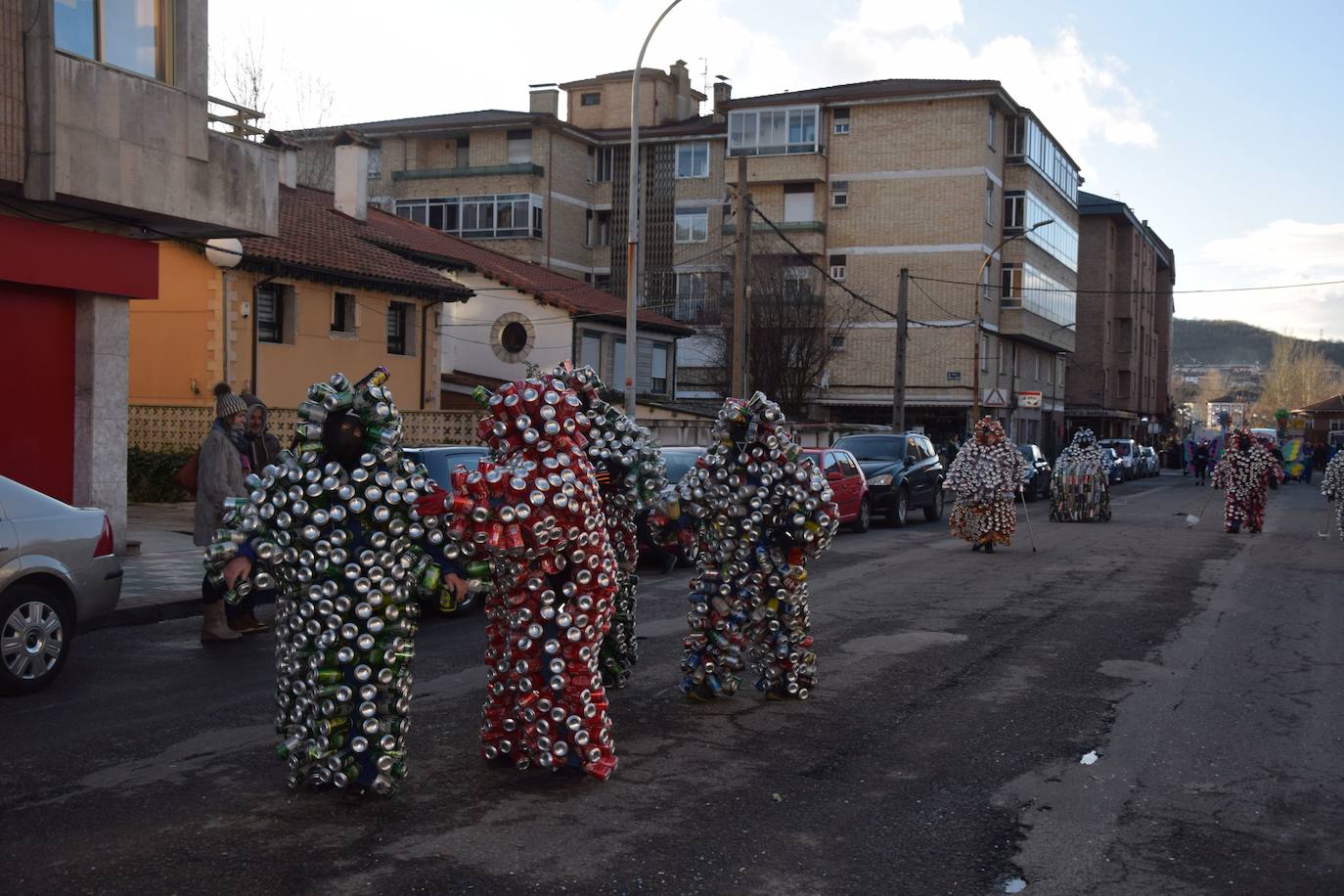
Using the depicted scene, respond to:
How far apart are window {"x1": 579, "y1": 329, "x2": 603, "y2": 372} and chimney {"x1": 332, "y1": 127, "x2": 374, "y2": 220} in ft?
27.1

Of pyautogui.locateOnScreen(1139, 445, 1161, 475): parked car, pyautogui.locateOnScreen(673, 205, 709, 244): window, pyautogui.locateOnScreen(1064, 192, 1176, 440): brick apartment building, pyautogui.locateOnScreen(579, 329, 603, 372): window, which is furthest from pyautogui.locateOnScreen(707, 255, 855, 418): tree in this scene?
pyautogui.locateOnScreen(1064, 192, 1176, 440): brick apartment building

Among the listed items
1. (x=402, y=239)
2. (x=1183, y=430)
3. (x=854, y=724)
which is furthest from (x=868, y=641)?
(x=1183, y=430)

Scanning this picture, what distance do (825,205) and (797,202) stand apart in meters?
1.09

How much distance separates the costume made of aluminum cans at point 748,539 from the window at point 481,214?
44.1 metres

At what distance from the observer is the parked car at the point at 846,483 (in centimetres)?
2030

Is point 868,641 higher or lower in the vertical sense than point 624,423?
lower

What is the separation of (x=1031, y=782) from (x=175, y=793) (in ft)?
13.2

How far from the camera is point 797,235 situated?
4844cm

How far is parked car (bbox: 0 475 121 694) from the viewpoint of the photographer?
306 inches

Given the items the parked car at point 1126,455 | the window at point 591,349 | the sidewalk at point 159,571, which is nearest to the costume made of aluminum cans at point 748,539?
the sidewalk at point 159,571

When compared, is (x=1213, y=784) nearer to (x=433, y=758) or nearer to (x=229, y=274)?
(x=433, y=758)

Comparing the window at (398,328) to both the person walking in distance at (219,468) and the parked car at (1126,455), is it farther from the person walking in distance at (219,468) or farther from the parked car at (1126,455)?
the parked car at (1126,455)

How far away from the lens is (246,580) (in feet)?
17.6

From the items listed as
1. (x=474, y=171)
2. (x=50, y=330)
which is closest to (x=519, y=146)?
(x=474, y=171)
